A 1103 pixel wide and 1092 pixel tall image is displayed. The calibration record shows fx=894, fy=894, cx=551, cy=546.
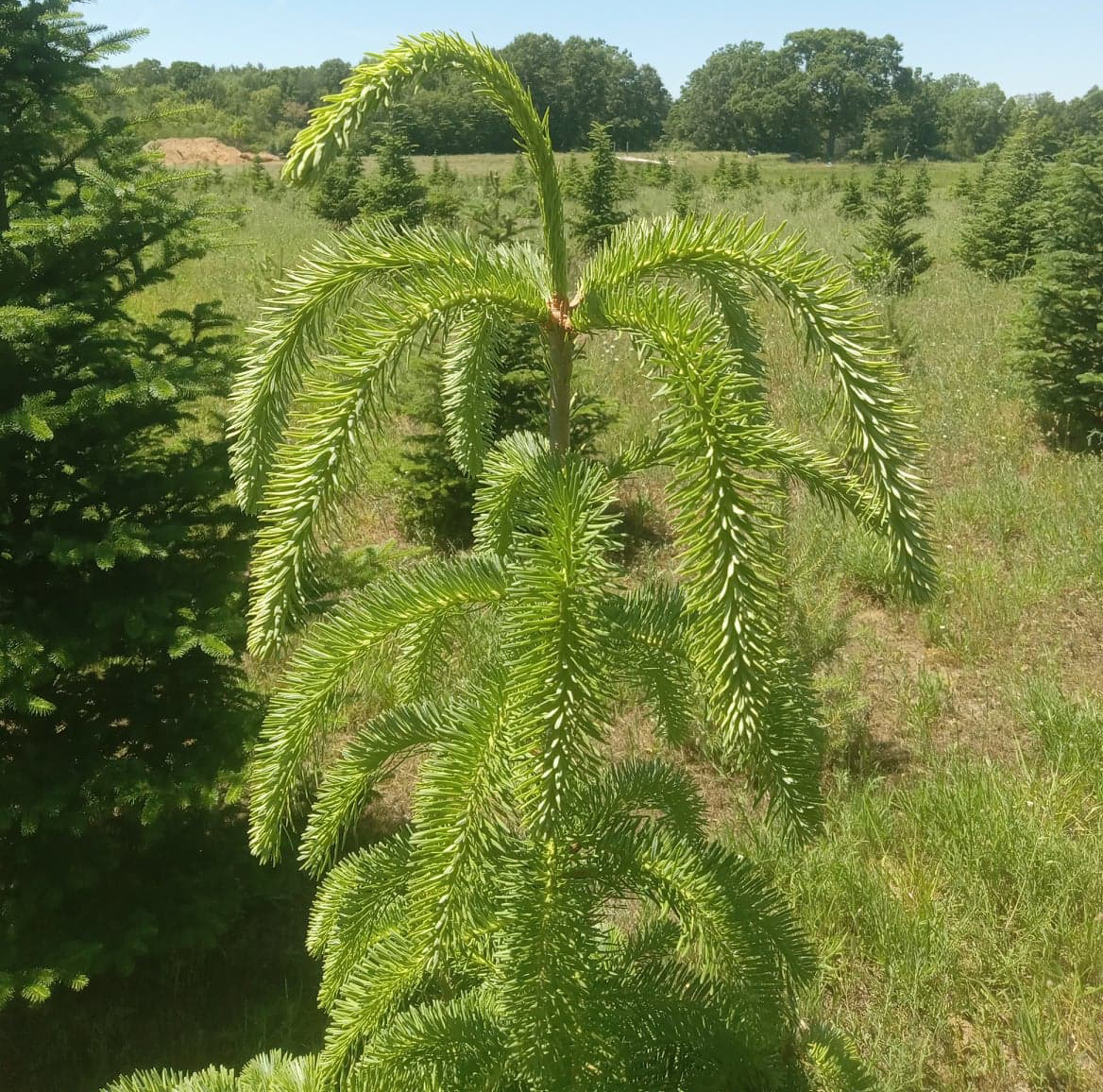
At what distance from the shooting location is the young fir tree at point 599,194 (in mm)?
12672

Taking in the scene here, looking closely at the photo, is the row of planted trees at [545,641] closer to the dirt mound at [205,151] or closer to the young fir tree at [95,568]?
the young fir tree at [95,568]

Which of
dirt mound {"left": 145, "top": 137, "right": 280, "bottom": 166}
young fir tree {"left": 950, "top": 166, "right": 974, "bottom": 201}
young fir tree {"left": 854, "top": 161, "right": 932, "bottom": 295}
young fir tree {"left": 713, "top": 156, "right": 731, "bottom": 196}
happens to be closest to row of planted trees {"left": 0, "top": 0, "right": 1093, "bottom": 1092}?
young fir tree {"left": 854, "top": 161, "right": 932, "bottom": 295}

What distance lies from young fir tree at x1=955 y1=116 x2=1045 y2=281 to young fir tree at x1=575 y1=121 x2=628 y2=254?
5008 millimetres

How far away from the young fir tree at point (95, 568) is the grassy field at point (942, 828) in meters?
0.48

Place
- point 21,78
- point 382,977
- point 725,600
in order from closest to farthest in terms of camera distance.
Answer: point 725,600
point 382,977
point 21,78

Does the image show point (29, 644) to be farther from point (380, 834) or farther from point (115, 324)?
point (380, 834)

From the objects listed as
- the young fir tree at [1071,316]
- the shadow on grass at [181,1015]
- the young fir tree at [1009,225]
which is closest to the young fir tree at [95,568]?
the shadow on grass at [181,1015]

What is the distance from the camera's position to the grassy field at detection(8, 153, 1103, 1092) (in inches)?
114

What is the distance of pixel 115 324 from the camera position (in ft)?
10.8

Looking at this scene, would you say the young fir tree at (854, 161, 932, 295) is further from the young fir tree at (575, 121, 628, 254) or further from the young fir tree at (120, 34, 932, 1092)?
the young fir tree at (120, 34, 932, 1092)

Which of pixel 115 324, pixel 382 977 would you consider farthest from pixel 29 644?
pixel 382 977

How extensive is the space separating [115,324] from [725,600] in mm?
3097

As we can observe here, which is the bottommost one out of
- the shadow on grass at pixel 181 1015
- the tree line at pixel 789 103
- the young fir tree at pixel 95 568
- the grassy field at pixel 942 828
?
the shadow on grass at pixel 181 1015

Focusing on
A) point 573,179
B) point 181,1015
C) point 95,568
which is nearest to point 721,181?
point 573,179
